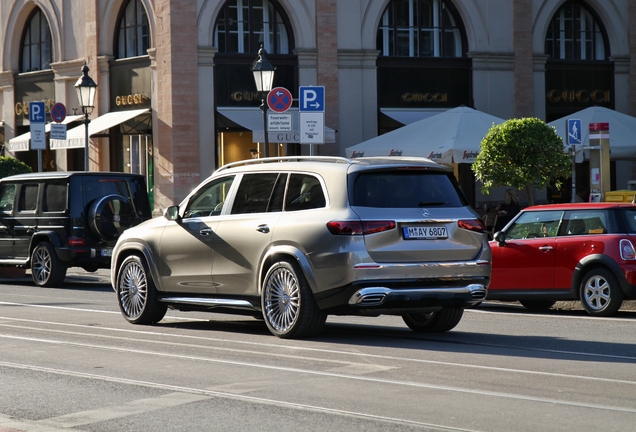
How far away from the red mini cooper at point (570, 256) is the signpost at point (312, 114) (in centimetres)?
518

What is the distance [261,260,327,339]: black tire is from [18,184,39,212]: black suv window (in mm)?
10254

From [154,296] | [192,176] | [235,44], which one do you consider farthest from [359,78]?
[154,296]

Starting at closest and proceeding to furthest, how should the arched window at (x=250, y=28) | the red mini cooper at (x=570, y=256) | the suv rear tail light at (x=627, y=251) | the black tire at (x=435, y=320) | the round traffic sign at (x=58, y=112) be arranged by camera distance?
the black tire at (x=435, y=320) < the suv rear tail light at (x=627, y=251) < the red mini cooper at (x=570, y=256) < the round traffic sign at (x=58, y=112) < the arched window at (x=250, y=28)

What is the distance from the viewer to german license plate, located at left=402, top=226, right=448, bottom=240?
10.2 metres

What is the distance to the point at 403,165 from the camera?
416 inches

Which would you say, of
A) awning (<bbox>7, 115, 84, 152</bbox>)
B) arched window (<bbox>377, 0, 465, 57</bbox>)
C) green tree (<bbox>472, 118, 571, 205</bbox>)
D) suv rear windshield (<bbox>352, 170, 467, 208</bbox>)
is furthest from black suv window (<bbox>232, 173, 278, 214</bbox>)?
awning (<bbox>7, 115, 84, 152</bbox>)

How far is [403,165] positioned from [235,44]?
22262 mm

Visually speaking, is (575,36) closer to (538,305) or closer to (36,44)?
(36,44)

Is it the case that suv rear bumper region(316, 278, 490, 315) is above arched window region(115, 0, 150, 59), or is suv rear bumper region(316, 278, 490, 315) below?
below

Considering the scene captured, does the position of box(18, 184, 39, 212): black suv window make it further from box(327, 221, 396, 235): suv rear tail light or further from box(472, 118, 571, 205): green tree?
box(327, 221, 396, 235): suv rear tail light

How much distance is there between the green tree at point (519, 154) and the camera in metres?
22.1

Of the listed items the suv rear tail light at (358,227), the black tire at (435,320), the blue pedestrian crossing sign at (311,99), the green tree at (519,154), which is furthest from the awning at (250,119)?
the suv rear tail light at (358,227)

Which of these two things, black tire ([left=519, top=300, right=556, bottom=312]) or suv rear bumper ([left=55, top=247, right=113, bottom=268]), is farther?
suv rear bumper ([left=55, top=247, right=113, bottom=268])

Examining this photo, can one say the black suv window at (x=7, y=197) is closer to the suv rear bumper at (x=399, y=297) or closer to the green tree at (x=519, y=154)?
the green tree at (x=519, y=154)
